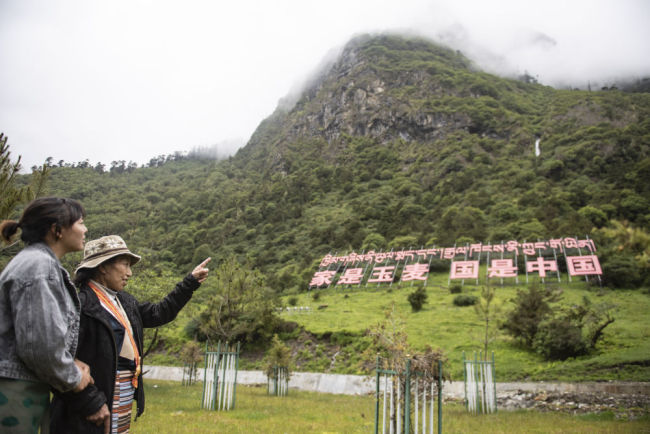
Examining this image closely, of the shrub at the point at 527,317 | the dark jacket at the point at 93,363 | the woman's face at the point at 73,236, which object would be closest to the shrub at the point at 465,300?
the shrub at the point at 527,317

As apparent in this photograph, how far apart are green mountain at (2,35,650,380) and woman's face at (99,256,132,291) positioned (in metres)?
18.4

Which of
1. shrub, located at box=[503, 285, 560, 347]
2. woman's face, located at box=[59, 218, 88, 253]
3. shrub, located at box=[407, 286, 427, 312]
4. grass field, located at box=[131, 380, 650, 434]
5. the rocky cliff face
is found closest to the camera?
woman's face, located at box=[59, 218, 88, 253]

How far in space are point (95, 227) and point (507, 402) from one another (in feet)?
235

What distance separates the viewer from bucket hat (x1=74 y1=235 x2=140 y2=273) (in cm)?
310

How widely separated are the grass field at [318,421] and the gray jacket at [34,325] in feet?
21.9

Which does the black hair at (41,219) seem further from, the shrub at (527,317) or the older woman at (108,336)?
the shrub at (527,317)

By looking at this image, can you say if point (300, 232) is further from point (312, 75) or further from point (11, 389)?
point (312, 75)

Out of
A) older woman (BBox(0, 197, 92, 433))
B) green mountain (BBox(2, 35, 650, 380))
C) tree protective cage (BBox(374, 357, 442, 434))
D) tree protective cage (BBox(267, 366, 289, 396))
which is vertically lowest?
tree protective cage (BBox(267, 366, 289, 396))

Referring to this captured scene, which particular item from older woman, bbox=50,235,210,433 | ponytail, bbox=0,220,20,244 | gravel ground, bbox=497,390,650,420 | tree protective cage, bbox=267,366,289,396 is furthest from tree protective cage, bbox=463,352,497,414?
ponytail, bbox=0,220,20,244

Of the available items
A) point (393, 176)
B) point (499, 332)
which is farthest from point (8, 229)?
point (393, 176)

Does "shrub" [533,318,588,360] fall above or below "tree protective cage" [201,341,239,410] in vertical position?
above

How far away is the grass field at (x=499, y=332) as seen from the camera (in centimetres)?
1577

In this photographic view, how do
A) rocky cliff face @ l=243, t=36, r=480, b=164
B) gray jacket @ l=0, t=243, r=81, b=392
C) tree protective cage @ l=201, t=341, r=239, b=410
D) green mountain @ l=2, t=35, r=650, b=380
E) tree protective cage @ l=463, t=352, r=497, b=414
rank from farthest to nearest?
rocky cliff face @ l=243, t=36, r=480, b=164 → green mountain @ l=2, t=35, r=650, b=380 → tree protective cage @ l=463, t=352, r=497, b=414 → tree protective cage @ l=201, t=341, r=239, b=410 → gray jacket @ l=0, t=243, r=81, b=392

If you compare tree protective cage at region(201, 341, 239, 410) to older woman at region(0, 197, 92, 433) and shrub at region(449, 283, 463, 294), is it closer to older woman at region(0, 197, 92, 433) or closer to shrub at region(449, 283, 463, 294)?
older woman at region(0, 197, 92, 433)
